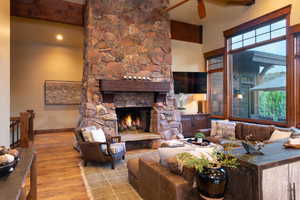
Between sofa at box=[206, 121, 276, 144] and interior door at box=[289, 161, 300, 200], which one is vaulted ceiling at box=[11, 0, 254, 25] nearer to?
sofa at box=[206, 121, 276, 144]

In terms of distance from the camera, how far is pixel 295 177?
164cm

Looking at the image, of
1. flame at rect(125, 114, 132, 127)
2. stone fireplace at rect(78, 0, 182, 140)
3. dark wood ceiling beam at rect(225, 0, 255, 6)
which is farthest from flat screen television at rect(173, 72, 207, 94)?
dark wood ceiling beam at rect(225, 0, 255, 6)

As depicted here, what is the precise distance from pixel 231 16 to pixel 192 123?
3.77m

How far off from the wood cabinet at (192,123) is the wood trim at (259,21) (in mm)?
2916

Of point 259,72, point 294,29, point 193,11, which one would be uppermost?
point 193,11

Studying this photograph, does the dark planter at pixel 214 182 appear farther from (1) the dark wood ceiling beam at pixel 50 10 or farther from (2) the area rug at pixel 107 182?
(1) the dark wood ceiling beam at pixel 50 10

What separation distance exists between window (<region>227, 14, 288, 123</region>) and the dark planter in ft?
14.0

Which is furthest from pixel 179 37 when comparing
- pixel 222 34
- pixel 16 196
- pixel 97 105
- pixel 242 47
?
pixel 16 196

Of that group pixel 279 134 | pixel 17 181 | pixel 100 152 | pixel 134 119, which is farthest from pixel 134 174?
pixel 134 119

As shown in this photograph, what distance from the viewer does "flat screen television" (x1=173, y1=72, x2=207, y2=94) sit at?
21.4ft

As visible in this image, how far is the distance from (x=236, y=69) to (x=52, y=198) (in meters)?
6.03

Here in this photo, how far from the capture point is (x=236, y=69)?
20.2 ft

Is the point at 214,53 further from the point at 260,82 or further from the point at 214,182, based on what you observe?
the point at 214,182

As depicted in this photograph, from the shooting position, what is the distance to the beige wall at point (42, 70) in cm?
684
